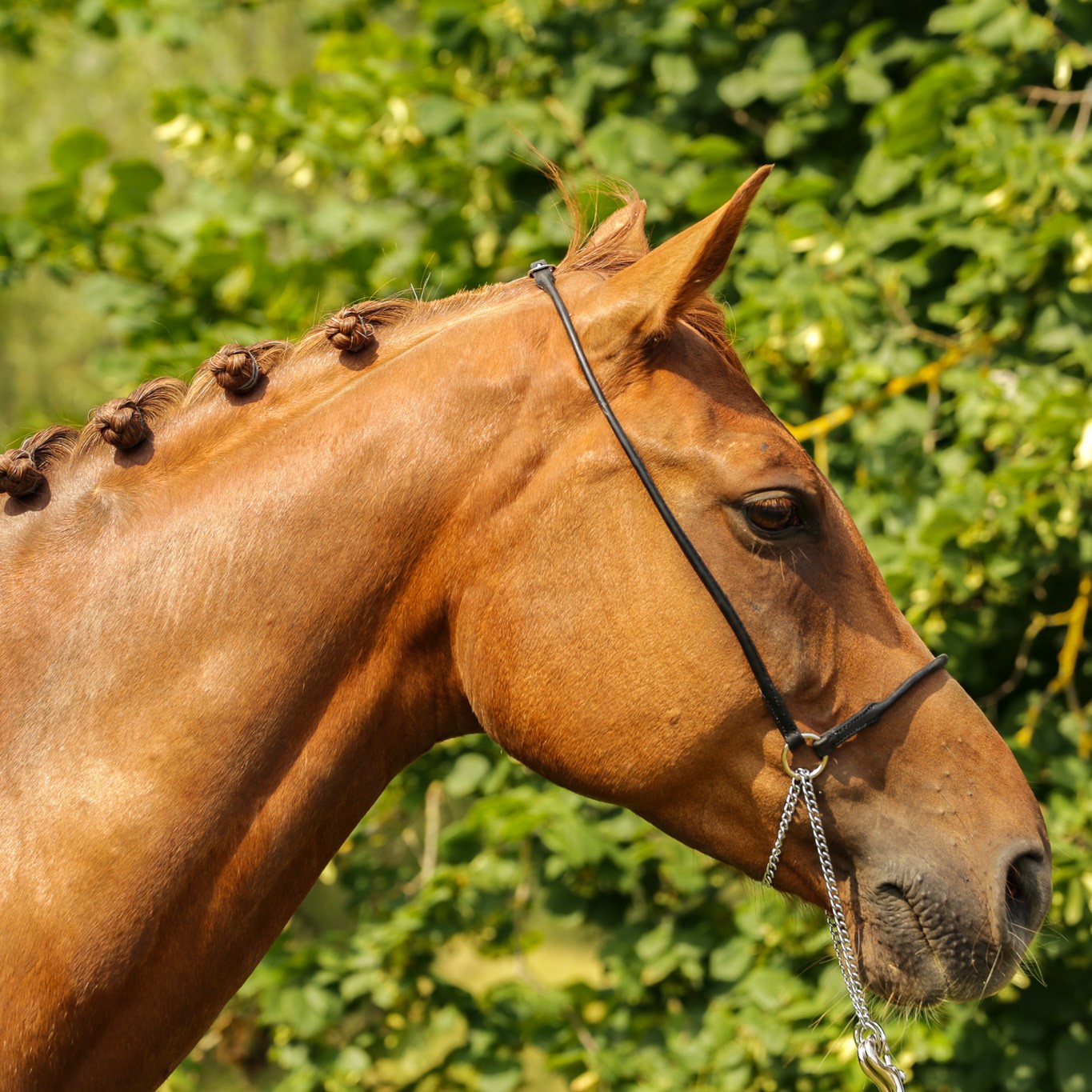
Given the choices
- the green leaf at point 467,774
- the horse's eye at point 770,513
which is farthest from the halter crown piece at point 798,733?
the green leaf at point 467,774

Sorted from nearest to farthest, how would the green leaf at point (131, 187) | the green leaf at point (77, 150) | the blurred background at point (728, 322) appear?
1. the blurred background at point (728, 322)
2. the green leaf at point (77, 150)
3. the green leaf at point (131, 187)

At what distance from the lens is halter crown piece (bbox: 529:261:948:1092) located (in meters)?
1.67

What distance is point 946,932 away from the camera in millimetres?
1635

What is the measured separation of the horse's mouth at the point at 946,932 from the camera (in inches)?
64.0

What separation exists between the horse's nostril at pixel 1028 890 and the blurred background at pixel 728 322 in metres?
1.27

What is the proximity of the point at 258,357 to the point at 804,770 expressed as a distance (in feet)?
3.62

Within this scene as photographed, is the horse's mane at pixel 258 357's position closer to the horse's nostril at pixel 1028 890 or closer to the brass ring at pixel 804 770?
the brass ring at pixel 804 770

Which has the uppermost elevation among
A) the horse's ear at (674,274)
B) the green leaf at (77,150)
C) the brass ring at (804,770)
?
the green leaf at (77,150)

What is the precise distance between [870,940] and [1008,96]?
2663 mm

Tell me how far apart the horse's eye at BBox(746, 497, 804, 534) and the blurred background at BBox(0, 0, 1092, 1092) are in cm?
135

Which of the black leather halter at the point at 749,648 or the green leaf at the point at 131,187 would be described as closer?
the black leather halter at the point at 749,648

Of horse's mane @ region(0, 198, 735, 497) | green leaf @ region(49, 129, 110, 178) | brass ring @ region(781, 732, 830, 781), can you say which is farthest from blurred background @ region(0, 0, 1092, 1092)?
brass ring @ region(781, 732, 830, 781)

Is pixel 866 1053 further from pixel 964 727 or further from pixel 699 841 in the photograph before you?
pixel 964 727

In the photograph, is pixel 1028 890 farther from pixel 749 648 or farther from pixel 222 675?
pixel 222 675
